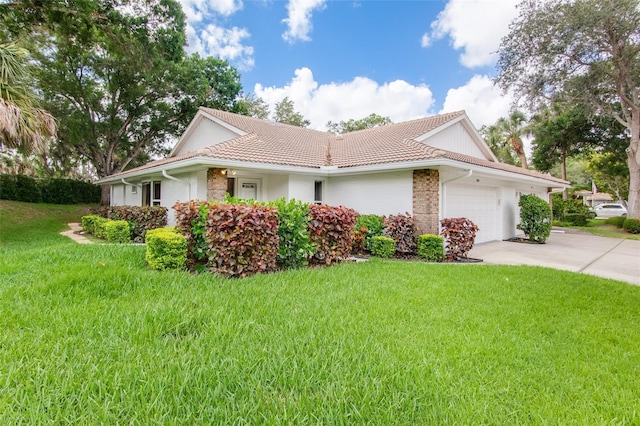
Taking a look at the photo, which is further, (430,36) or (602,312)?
(430,36)

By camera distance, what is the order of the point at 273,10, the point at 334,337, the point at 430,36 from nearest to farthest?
the point at 334,337 → the point at 273,10 → the point at 430,36

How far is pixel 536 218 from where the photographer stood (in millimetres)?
13195

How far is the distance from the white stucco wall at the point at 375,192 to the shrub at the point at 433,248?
1.28 meters

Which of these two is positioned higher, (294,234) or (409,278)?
(294,234)

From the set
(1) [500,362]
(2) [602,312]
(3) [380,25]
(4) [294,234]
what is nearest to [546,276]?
(2) [602,312]

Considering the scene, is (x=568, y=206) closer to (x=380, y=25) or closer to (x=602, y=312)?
(x=380, y=25)

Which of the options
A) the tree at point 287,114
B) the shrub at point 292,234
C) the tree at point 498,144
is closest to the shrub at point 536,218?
the shrub at point 292,234

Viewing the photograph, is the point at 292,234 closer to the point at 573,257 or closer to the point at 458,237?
the point at 458,237

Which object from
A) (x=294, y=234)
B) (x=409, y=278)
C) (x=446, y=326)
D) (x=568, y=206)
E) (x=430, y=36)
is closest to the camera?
(x=446, y=326)

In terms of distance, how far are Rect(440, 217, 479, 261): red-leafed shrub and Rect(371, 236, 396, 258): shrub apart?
1607 mm

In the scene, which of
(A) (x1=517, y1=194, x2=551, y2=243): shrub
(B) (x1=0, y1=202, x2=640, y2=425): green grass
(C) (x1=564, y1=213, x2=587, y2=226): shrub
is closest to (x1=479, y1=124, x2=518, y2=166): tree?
(C) (x1=564, y1=213, x2=587, y2=226): shrub

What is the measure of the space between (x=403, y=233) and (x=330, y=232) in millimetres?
3455

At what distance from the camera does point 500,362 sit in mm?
3135

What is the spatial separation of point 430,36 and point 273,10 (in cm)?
774
